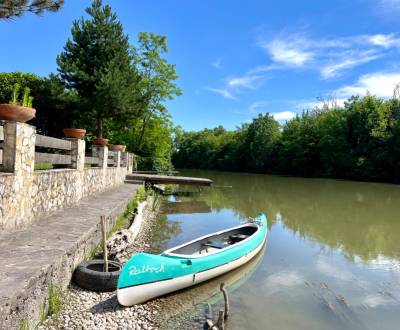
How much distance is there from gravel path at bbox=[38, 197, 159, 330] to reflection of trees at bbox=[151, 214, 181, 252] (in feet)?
10.9

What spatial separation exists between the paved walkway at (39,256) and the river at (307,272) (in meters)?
1.61

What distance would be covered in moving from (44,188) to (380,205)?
16719mm

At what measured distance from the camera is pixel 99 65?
16812mm

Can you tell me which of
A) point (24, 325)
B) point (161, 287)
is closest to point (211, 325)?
point (161, 287)

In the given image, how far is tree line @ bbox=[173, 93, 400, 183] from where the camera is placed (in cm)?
3834

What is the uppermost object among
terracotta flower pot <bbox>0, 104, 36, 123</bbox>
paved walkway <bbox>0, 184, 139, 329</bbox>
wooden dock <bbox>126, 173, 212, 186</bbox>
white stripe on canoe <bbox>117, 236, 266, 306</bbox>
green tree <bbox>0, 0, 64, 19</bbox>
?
green tree <bbox>0, 0, 64, 19</bbox>

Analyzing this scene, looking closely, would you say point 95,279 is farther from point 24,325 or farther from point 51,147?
point 51,147

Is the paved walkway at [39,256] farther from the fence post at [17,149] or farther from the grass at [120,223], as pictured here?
the fence post at [17,149]

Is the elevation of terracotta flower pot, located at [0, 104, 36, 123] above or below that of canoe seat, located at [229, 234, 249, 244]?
above

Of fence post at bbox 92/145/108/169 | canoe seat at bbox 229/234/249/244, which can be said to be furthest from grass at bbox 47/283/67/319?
fence post at bbox 92/145/108/169

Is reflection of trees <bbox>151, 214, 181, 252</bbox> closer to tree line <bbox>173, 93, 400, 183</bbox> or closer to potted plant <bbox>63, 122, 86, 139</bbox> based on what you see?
potted plant <bbox>63, 122, 86, 139</bbox>

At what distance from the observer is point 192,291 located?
5.85 meters

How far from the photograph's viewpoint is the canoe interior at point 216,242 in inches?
261

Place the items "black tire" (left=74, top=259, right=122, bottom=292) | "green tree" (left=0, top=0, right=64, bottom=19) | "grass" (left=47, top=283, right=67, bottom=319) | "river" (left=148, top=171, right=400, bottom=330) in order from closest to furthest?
"grass" (left=47, top=283, right=67, bottom=319)
"black tire" (left=74, top=259, right=122, bottom=292)
"river" (left=148, top=171, right=400, bottom=330)
"green tree" (left=0, top=0, right=64, bottom=19)
